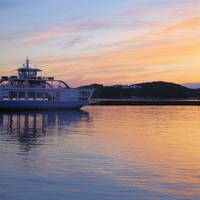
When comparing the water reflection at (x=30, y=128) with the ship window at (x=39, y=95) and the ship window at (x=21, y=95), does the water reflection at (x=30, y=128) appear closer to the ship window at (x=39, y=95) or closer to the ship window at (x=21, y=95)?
the ship window at (x=21, y=95)

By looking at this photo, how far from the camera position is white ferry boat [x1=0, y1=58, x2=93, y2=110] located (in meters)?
60.9

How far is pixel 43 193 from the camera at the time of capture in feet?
33.2

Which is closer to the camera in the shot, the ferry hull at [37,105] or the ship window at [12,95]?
the ferry hull at [37,105]

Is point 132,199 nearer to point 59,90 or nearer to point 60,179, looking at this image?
point 60,179

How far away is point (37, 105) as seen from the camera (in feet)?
206

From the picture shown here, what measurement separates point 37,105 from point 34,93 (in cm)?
211

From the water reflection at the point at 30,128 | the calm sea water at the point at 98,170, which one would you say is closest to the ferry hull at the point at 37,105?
the water reflection at the point at 30,128

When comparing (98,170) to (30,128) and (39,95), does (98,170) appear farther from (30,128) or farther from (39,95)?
(39,95)

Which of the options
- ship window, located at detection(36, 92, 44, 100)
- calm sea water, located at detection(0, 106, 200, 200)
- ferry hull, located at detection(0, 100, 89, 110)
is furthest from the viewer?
ship window, located at detection(36, 92, 44, 100)

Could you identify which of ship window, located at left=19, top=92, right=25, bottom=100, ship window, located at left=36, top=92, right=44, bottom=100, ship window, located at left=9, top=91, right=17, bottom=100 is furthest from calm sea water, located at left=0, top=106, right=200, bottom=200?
ship window, located at left=36, top=92, right=44, bottom=100

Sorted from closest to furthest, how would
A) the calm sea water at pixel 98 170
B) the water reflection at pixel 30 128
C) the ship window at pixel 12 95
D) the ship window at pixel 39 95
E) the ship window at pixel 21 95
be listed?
1. the calm sea water at pixel 98 170
2. the water reflection at pixel 30 128
3. the ship window at pixel 12 95
4. the ship window at pixel 21 95
5. the ship window at pixel 39 95

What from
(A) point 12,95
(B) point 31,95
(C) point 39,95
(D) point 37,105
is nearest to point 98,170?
(A) point 12,95

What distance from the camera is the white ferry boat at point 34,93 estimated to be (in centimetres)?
6091

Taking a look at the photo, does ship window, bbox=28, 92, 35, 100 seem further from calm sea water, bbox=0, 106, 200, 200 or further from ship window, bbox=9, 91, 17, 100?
calm sea water, bbox=0, 106, 200, 200
